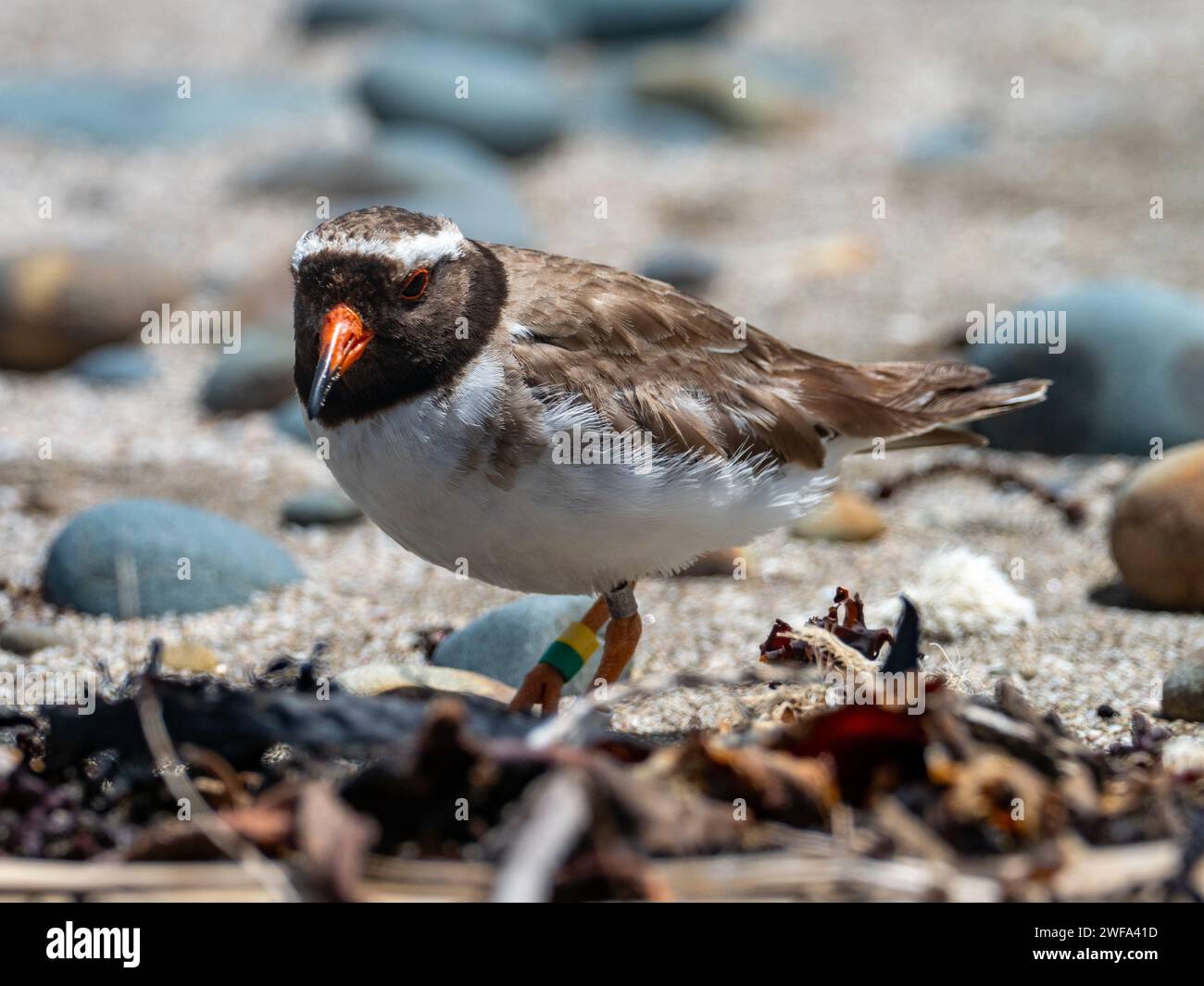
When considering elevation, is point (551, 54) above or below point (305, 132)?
above

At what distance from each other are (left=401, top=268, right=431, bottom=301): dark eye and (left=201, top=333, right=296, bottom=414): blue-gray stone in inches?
158

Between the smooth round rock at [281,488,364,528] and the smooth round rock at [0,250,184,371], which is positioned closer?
the smooth round rock at [281,488,364,528]

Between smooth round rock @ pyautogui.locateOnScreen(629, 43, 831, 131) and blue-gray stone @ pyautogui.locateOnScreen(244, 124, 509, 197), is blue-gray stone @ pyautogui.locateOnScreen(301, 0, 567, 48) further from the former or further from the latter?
blue-gray stone @ pyautogui.locateOnScreen(244, 124, 509, 197)

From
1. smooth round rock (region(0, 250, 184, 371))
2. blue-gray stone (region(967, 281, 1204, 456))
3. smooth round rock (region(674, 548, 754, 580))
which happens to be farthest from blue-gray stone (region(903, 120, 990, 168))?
smooth round rock (region(674, 548, 754, 580))

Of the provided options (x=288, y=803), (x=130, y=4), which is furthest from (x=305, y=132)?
(x=288, y=803)


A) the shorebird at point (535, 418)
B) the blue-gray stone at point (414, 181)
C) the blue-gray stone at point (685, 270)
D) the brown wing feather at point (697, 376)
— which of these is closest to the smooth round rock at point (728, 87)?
the blue-gray stone at point (414, 181)

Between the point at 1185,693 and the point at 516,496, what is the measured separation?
6.74 feet

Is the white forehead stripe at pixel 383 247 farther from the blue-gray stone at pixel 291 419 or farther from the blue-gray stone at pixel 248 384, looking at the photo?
the blue-gray stone at pixel 248 384

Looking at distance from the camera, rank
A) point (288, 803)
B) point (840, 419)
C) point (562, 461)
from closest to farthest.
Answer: point (288, 803) → point (562, 461) → point (840, 419)

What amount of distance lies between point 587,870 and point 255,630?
118 inches

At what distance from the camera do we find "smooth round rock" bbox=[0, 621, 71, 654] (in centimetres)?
523
